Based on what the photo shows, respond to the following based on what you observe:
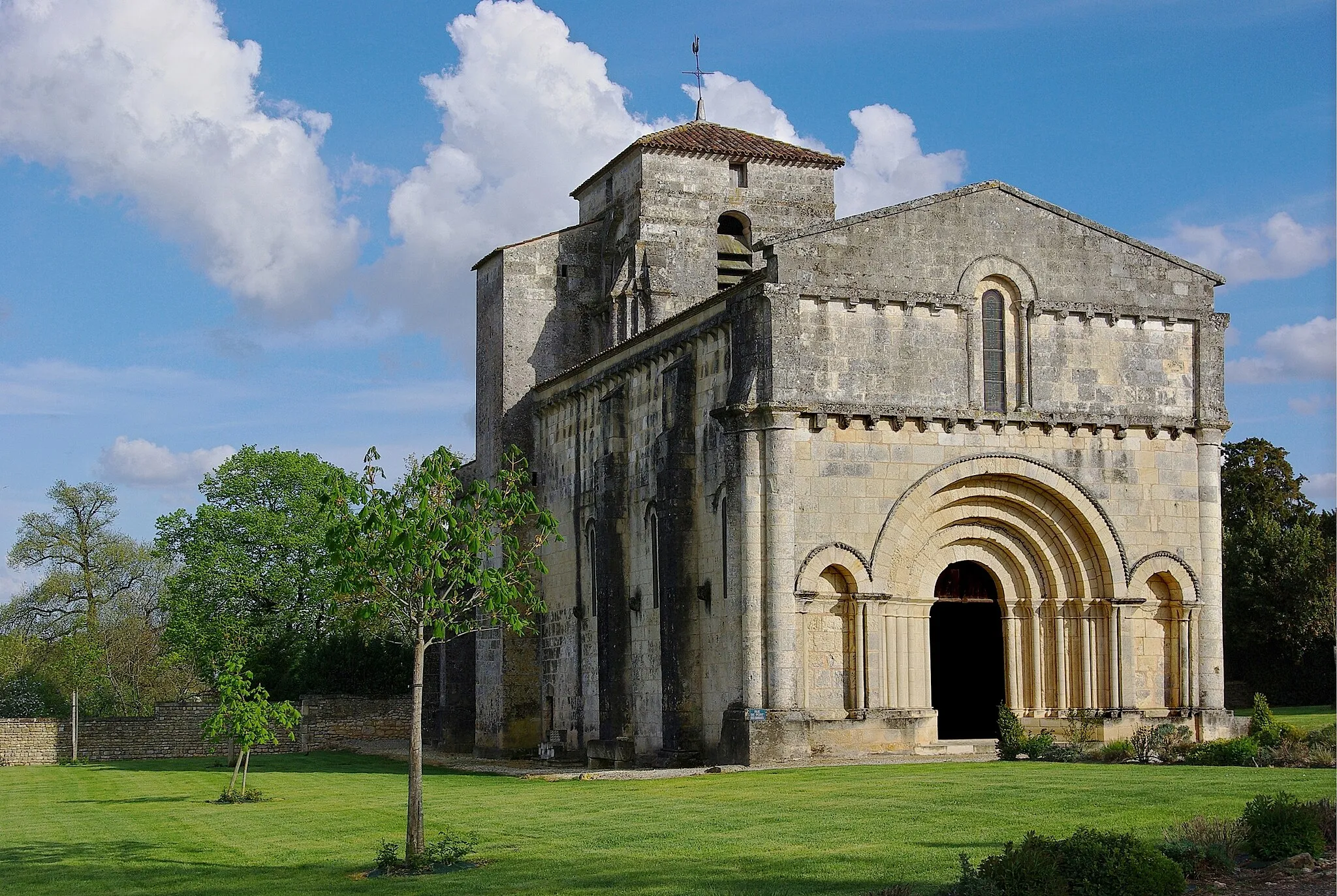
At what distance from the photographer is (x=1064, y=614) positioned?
32.8 m

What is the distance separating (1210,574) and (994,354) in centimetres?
639

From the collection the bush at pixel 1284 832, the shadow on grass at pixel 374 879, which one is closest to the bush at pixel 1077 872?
the shadow on grass at pixel 374 879

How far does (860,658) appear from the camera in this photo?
30.6 meters

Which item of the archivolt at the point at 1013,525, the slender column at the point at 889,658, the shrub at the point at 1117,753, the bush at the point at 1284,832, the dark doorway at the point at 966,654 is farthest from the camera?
the dark doorway at the point at 966,654

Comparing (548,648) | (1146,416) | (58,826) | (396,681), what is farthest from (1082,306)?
(396,681)

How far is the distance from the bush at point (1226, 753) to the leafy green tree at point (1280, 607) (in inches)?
878

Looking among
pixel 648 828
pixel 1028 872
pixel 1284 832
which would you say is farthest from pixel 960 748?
pixel 1028 872

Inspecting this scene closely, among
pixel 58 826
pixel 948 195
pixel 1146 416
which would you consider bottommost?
pixel 58 826

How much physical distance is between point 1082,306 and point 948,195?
3.59 meters

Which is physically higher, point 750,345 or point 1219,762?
point 750,345

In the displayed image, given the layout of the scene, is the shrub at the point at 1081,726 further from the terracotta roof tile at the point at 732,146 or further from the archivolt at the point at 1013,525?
the terracotta roof tile at the point at 732,146

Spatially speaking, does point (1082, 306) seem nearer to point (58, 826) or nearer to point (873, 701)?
point (873, 701)

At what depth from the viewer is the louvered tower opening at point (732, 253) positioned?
4309 centimetres

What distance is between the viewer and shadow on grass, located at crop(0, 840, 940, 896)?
1598 cm
